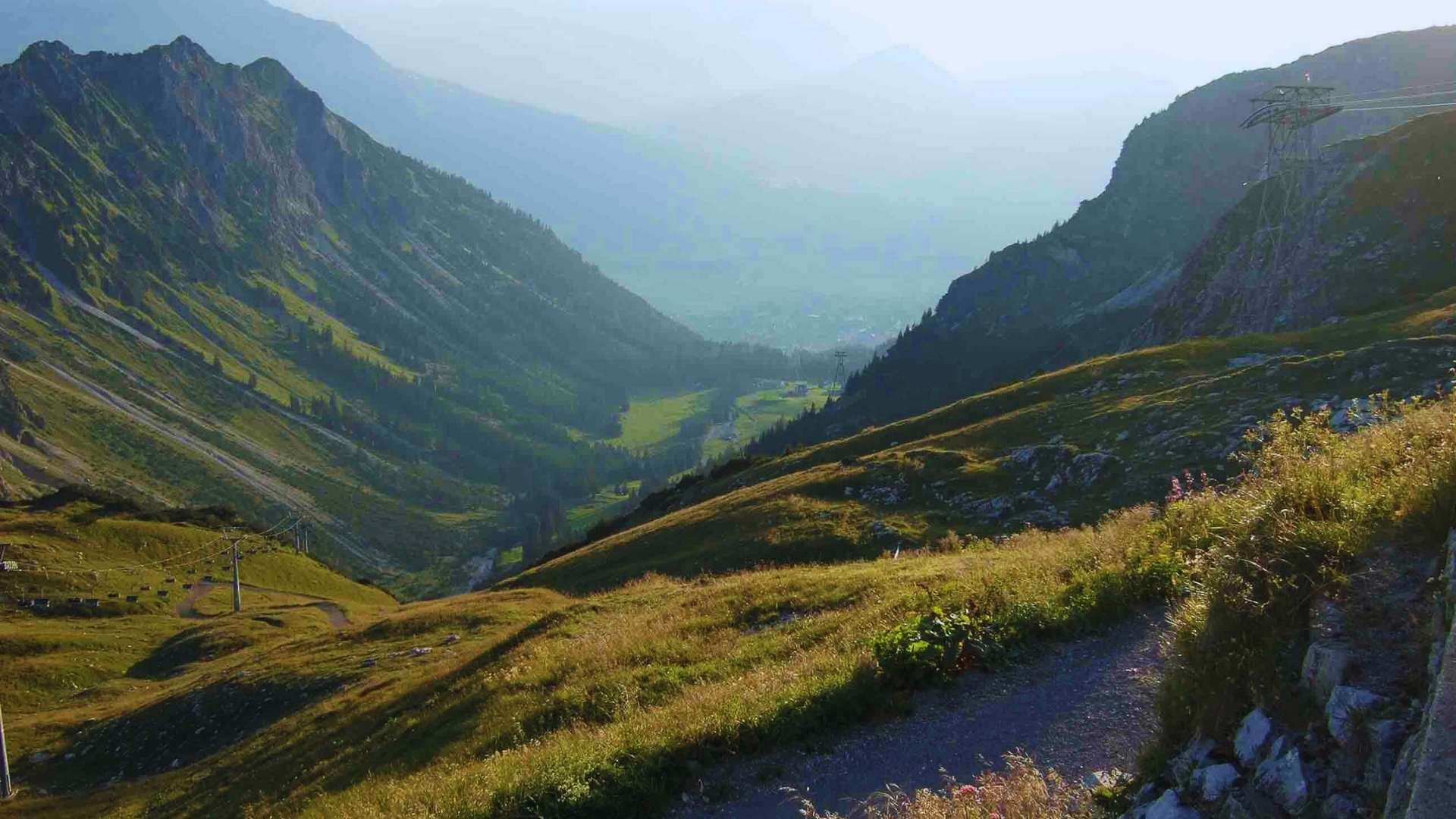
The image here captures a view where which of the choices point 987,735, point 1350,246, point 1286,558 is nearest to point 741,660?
point 987,735

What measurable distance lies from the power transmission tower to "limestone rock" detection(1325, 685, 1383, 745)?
Result: 282ft

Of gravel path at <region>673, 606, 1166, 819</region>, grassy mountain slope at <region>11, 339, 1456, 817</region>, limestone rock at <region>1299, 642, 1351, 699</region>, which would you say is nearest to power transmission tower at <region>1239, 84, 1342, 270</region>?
grassy mountain slope at <region>11, 339, 1456, 817</region>

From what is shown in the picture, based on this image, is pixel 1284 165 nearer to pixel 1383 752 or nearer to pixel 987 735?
pixel 987 735

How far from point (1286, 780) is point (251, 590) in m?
137

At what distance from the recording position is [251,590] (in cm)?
12056

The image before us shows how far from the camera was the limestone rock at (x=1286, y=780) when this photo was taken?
6.61 m

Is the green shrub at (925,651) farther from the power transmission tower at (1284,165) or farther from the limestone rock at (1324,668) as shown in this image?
the power transmission tower at (1284,165)

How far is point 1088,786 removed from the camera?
9211 mm

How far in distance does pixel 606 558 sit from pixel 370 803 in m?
45.3

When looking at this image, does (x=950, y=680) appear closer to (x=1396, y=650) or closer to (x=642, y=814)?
(x=642, y=814)

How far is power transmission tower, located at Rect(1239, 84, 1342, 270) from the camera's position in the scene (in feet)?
264

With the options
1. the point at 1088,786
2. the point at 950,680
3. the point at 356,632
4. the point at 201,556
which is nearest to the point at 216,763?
the point at 356,632

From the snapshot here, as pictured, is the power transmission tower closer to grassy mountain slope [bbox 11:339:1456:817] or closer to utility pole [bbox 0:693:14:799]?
grassy mountain slope [bbox 11:339:1456:817]

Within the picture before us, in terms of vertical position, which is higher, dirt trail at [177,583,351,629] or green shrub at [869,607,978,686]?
green shrub at [869,607,978,686]
